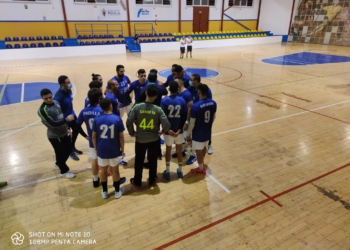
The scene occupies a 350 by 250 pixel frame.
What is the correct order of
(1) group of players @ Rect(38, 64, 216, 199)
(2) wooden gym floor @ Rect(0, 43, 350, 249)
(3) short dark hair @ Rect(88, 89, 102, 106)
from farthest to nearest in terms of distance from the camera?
(3) short dark hair @ Rect(88, 89, 102, 106), (1) group of players @ Rect(38, 64, 216, 199), (2) wooden gym floor @ Rect(0, 43, 350, 249)

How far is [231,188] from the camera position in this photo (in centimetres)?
454

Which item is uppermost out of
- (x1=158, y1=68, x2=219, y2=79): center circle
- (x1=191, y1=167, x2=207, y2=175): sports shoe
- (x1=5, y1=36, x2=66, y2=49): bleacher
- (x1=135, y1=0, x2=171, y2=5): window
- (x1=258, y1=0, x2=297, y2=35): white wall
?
(x1=135, y1=0, x2=171, y2=5): window

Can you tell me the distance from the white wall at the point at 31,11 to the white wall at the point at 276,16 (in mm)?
23329

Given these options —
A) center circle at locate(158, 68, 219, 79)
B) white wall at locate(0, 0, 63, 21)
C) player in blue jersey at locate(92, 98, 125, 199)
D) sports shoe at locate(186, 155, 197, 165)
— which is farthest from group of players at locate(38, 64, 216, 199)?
white wall at locate(0, 0, 63, 21)

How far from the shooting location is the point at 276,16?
97.3 feet

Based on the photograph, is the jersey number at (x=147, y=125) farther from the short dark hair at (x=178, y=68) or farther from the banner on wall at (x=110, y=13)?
the banner on wall at (x=110, y=13)

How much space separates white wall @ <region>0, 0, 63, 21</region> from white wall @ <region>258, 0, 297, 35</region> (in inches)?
918

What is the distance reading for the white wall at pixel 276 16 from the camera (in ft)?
94.0

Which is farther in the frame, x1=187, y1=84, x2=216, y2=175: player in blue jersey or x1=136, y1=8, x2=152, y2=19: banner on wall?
x1=136, y1=8, x2=152, y2=19: banner on wall

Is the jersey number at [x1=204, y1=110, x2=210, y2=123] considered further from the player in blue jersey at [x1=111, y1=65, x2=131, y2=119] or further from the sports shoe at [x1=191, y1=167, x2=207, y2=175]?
the player in blue jersey at [x1=111, y1=65, x2=131, y2=119]

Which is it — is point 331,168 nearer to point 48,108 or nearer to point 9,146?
point 48,108

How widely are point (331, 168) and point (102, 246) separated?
184 inches

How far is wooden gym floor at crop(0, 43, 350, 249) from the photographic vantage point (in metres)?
3.52

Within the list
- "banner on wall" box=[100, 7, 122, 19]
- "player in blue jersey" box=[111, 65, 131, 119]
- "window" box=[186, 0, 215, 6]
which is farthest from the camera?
"window" box=[186, 0, 215, 6]
